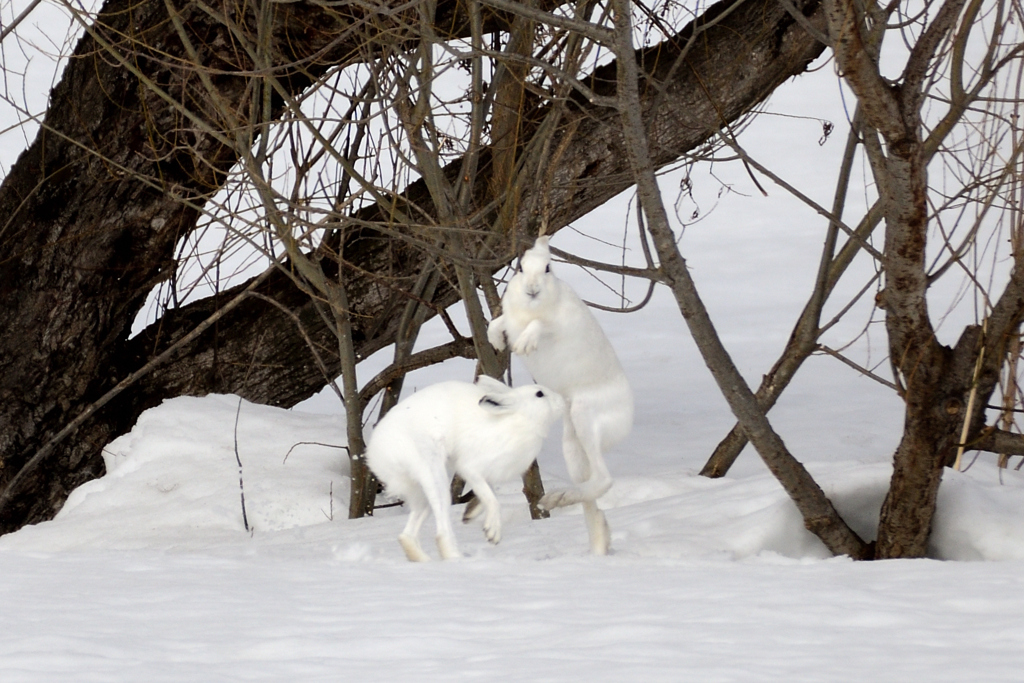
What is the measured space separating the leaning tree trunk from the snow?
1.67ft

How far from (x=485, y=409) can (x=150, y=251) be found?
3586 mm

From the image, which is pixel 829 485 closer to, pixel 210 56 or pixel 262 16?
pixel 262 16

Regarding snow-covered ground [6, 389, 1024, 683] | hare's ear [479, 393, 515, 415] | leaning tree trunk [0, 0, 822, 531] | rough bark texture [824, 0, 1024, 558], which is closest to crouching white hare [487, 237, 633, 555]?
hare's ear [479, 393, 515, 415]

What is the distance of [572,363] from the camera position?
9.75 ft

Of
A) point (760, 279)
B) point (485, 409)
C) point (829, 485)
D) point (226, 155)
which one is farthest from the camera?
point (760, 279)

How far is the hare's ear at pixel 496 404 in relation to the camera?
2.98 metres

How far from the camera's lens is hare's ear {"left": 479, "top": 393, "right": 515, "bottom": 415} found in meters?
2.98

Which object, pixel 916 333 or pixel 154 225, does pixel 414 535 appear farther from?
pixel 154 225

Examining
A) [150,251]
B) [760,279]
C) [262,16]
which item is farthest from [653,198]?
[760,279]

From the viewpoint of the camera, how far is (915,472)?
11.2 ft

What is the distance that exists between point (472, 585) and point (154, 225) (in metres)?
3.98

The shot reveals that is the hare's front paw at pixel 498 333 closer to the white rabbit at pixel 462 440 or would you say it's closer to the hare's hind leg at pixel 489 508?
the white rabbit at pixel 462 440

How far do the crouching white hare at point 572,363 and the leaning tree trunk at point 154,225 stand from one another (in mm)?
2228

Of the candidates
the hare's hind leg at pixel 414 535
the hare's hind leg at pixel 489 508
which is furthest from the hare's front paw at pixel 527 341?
the hare's hind leg at pixel 414 535
